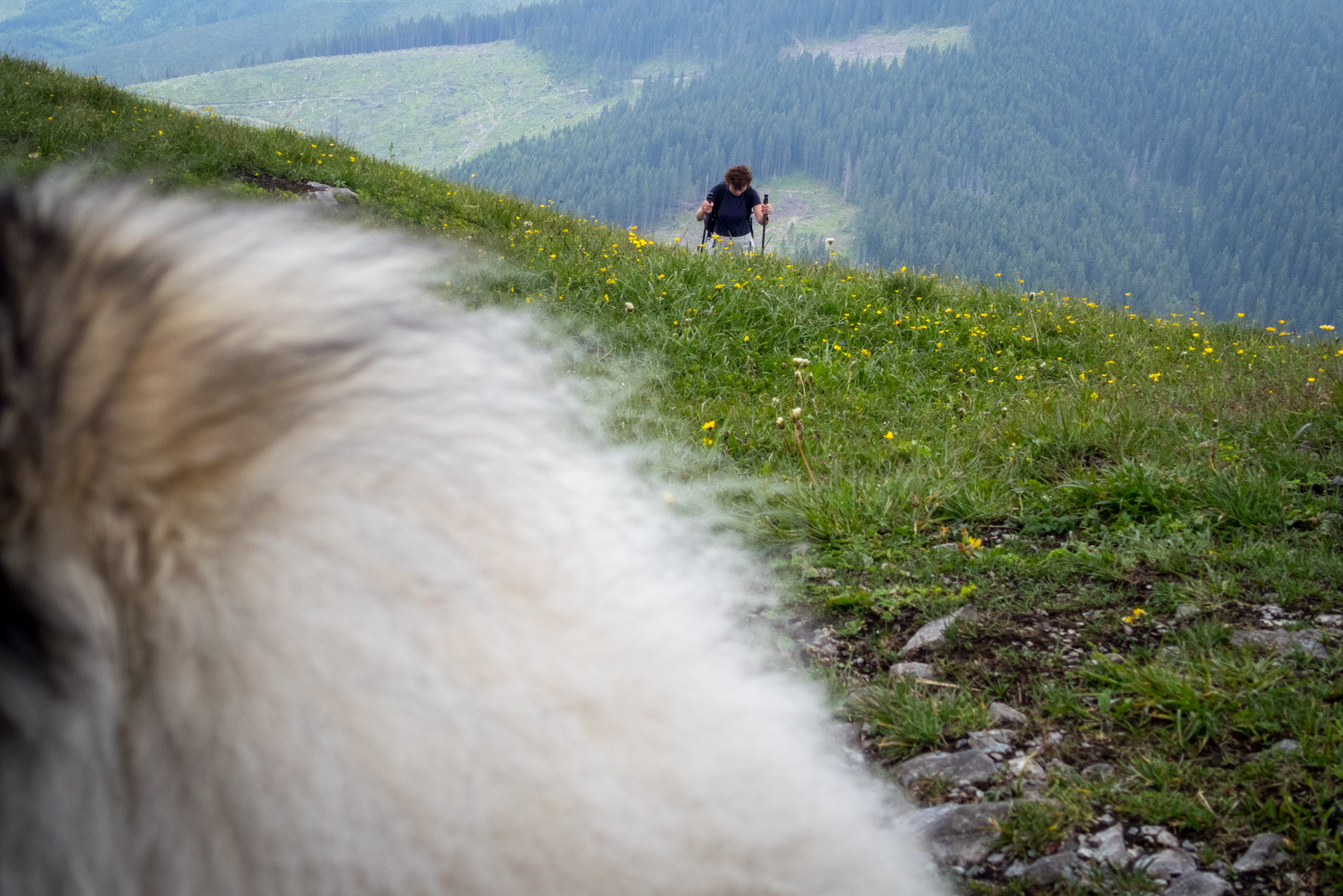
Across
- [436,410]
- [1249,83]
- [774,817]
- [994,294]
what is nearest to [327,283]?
[436,410]

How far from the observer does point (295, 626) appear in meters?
0.68

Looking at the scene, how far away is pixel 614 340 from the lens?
20.7 ft

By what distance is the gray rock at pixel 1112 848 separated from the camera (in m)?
1.81

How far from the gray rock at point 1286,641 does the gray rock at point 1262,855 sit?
2.59ft

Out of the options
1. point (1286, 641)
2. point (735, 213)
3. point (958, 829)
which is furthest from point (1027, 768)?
point (735, 213)

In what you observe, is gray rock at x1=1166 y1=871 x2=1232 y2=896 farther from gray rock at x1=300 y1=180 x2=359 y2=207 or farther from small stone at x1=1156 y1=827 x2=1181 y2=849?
gray rock at x1=300 y1=180 x2=359 y2=207

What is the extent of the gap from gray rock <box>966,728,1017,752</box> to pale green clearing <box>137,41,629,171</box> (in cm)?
15342

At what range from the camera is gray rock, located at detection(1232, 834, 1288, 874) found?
1.75m

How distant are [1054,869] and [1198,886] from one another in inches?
11.3

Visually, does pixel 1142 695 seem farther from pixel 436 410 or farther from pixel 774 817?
pixel 436 410

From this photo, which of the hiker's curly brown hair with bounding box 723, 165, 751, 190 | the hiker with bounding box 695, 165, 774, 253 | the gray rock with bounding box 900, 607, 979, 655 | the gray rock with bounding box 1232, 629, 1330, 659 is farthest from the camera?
the hiker's curly brown hair with bounding box 723, 165, 751, 190

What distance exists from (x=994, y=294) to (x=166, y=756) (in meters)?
8.42

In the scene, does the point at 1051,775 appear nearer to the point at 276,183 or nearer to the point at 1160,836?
the point at 1160,836

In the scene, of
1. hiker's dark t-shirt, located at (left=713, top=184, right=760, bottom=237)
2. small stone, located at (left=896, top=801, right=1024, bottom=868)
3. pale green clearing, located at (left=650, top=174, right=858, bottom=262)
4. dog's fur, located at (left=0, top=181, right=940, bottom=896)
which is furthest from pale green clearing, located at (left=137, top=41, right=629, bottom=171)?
dog's fur, located at (left=0, top=181, right=940, bottom=896)
